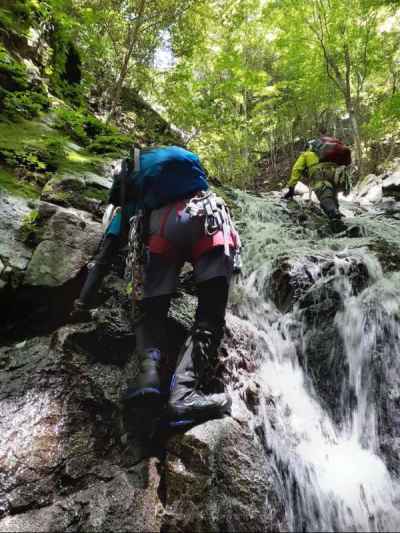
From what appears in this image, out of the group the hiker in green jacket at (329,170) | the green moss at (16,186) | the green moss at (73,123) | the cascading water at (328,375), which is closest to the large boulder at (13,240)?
the green moss at (16,186)

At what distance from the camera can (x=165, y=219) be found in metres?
2.92

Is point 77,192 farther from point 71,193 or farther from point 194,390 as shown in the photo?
point 194,390

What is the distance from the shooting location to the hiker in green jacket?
8.23 m

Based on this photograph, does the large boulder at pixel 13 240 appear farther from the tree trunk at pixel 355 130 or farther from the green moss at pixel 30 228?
the tree trunk at pixel 355 130

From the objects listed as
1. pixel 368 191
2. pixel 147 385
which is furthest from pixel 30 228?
pixel 368 191

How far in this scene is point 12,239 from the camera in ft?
12.2

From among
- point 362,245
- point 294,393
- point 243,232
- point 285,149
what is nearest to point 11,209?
point 294,393

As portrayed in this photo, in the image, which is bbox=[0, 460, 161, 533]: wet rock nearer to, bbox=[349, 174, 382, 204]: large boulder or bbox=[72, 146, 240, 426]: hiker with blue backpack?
bbox=[72, 146, 240, 426]: hiker with blue backpack

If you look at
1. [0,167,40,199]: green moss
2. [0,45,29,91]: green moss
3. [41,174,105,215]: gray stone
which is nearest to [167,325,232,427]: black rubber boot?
[41,174,105,215]: gray stone

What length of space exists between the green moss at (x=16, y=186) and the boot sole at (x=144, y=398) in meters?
2.95

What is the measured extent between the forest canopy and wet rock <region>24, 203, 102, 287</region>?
14.7ft

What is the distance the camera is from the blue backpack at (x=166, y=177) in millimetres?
2984

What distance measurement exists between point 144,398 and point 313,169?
754 centimetres

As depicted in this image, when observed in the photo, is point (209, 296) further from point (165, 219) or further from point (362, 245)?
point (362, 245)
